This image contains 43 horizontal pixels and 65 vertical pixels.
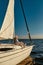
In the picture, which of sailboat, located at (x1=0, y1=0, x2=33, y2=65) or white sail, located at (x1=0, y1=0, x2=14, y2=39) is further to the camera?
white sail, located at (x1=0, y1=0, x2=14, y2=39)

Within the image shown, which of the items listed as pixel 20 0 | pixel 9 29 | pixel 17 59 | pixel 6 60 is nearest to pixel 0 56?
pixel 6 60

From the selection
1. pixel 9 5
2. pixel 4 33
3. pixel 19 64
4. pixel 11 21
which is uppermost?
pixel 9 5

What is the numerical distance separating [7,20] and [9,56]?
15.1ft

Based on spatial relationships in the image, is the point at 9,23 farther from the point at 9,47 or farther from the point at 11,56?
the point at 11,56

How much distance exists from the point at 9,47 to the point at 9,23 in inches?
115

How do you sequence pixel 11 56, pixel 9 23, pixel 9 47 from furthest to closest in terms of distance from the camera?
1. pixel 9 23
2. pixel 9 47
3. pixel 11 56

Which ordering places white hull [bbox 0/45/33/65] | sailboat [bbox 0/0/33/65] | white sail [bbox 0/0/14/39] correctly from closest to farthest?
1. white hull [bbox 0/45/33/65]
2. sailboat [bbox 0/0/33/65]
3. white sail [bbox 0/0/14/39]

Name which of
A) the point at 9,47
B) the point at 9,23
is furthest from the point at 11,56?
the point at 9,23

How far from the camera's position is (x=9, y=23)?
1883cm

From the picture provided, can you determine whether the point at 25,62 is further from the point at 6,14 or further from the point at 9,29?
the point at 6,14

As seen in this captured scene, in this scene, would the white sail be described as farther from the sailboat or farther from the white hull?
the white hull

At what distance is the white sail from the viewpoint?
59.8ft

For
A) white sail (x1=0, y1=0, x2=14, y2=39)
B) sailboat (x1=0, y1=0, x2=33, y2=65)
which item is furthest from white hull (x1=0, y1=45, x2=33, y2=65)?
white sail (x1=0, y1=0, x2=14, y2=39)

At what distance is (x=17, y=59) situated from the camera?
1728 centimetres
